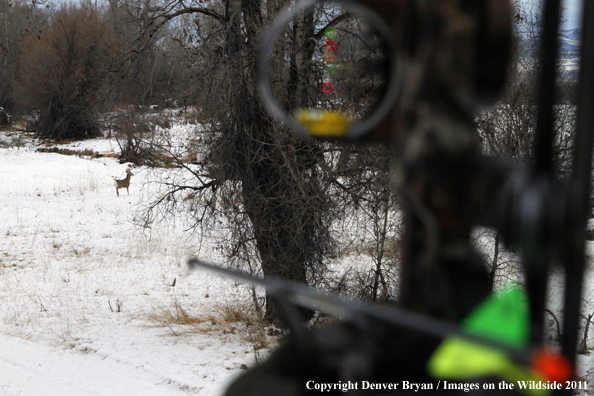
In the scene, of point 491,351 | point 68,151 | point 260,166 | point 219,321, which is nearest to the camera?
point 491,351

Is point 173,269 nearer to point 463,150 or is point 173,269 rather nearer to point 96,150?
point 463,150

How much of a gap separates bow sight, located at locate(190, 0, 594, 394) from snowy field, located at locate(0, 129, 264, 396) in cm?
509

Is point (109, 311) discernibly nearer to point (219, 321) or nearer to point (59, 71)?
point (219, 321)

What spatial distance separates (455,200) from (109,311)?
861cm

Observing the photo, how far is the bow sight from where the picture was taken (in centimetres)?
61

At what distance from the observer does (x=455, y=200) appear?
67 centimetres

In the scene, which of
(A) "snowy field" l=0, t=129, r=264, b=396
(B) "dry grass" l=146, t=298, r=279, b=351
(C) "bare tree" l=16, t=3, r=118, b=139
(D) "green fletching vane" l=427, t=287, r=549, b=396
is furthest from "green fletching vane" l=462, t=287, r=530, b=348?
(C) "bare tree" l=16, t=3, r=118, b=139

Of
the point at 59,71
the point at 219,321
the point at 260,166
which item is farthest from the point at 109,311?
the point at 59,71

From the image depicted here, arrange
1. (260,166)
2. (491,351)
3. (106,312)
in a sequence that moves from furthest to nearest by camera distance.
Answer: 1. (106,312)
2. (260,166)
3. (491,351)

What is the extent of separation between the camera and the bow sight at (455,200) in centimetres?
61

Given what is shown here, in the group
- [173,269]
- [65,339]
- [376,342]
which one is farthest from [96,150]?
[376,342]

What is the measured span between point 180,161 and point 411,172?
6.97m

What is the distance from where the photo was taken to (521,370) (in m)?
0.64

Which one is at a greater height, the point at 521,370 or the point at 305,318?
the point at 521,370
